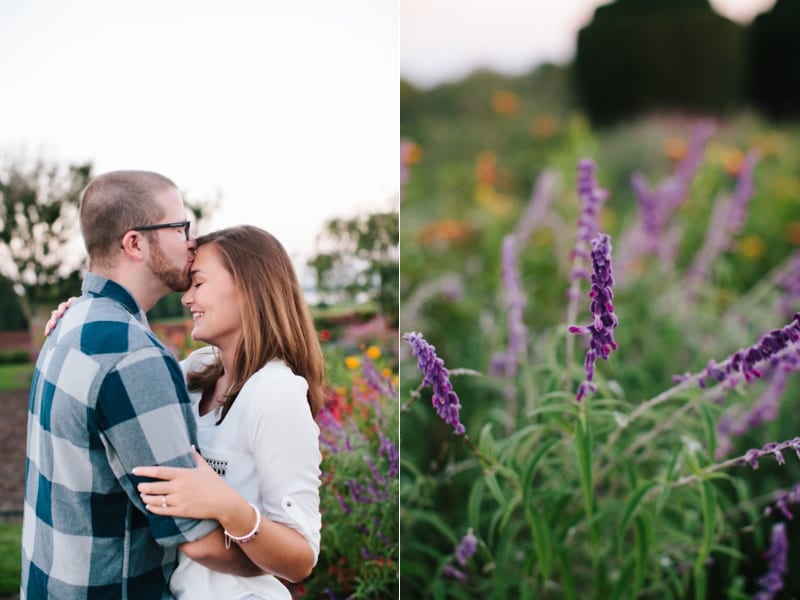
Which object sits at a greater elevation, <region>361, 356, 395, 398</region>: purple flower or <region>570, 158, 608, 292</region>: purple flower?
<region>570, 158, 608, 292</region>: purple flower

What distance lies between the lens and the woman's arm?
1.33 m

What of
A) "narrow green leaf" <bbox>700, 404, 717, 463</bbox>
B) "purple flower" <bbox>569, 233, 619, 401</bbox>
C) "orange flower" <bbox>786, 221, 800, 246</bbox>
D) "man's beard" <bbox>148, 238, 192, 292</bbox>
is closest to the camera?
"purple flower" <bbox>569, 233, 619, 401</bbox>

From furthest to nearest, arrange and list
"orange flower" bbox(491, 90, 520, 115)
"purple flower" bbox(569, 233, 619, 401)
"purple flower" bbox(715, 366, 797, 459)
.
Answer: "orange flower" bbox(491, 90, 520, 115)
"purple flower" bbox(715, 366, 797, 459)
"purple flower" bbox(569, 233, 619, 401)

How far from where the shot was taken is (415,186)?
12.6 feet

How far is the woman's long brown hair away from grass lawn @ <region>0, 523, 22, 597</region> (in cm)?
86

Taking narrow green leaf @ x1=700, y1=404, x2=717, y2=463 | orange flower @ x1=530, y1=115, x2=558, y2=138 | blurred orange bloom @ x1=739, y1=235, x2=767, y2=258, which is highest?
orange flower @ x1=530, y1=115, x2=558, y2=138

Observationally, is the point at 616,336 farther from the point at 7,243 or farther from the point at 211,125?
the point at 7,243

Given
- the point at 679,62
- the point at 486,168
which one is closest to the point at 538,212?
the point at 486,168

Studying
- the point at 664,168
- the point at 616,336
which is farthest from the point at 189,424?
the point at 664,168

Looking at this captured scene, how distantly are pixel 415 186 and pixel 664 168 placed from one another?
140cm

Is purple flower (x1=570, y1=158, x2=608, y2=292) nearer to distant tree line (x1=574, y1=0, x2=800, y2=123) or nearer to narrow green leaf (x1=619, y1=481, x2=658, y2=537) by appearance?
narrow green leaf (x1=619, y1=481, x2=658, y2=537)

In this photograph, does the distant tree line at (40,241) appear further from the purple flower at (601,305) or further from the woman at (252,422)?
the purple flower at (601,305)

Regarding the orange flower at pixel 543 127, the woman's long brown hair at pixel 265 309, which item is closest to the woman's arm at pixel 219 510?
the woman's long brown hair at pixel 265 309

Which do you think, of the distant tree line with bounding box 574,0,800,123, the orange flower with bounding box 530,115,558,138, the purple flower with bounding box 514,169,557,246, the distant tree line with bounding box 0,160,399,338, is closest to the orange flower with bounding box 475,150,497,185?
the orange flower with bounding box 530,115,558,138
